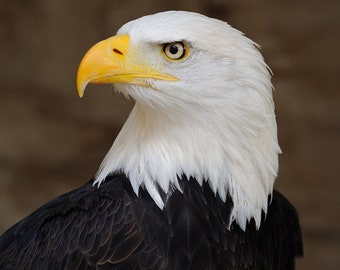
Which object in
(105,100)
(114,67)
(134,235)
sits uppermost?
(114,67)

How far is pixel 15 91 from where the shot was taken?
6.69m

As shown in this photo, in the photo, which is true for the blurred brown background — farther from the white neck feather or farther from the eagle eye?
the eagle eye

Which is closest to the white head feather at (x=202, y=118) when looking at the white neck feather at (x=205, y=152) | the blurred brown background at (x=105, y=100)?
the white neck feather at (x=205, y=152)

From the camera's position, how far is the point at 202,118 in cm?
372

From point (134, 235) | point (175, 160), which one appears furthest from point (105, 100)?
point (134, 235)

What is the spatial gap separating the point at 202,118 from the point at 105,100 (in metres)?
3.03

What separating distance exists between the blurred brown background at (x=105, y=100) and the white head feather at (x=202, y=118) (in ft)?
8.60

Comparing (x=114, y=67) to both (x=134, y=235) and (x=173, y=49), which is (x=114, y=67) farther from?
(x=134, y=235)

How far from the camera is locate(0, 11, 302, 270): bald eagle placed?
A: 12.0 feet

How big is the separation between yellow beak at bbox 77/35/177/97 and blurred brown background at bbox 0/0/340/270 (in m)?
2.88

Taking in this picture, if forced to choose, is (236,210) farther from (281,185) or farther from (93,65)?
(281,185)

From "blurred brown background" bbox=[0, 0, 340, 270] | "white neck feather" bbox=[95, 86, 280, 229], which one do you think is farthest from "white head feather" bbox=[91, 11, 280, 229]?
"blurred brown background" bbox=[0, 0, 340, 270]

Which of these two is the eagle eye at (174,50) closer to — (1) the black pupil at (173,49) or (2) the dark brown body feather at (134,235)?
(1) the black pupil at (173,49)

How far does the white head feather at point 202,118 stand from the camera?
3654 millimetres
